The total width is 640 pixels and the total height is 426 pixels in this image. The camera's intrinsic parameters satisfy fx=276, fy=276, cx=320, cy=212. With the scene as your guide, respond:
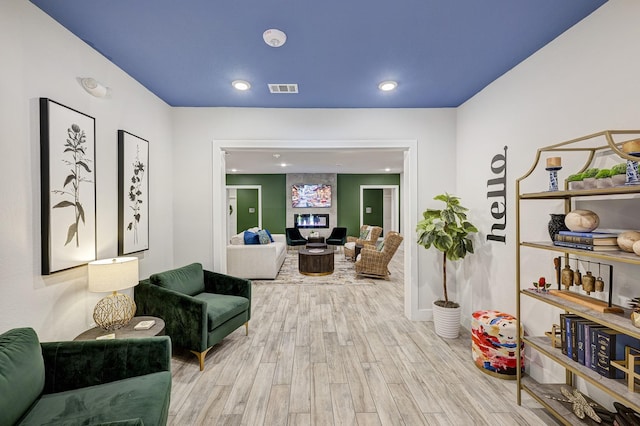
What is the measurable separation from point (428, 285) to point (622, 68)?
2601 millimetres

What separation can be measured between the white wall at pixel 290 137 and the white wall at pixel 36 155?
0.92 m

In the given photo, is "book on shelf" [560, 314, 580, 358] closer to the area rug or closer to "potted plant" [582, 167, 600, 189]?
"potted plant" [582, 167, 600, 189]

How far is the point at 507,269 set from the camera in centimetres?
262

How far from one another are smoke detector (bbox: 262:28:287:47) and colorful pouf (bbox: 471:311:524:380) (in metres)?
2.83

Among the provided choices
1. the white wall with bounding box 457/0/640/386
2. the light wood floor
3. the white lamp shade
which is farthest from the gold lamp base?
the white wall with bounding box 457/0/640/386

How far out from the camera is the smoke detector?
1.96 metres

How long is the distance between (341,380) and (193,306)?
1410 millimetres

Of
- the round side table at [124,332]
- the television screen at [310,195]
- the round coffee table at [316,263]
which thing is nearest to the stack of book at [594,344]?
the round side table at [124,332]

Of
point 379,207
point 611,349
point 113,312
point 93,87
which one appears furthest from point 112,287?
point 379,207

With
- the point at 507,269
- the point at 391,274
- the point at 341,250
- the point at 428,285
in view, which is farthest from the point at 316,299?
the point at 341,250

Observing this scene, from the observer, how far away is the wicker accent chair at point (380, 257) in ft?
18.0

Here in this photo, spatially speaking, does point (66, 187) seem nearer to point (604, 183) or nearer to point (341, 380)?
point (341, 380)

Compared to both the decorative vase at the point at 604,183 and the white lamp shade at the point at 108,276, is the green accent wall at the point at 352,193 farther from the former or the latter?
the decorative vase at the point at 604,183

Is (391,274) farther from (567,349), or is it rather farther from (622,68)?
(622,68)
